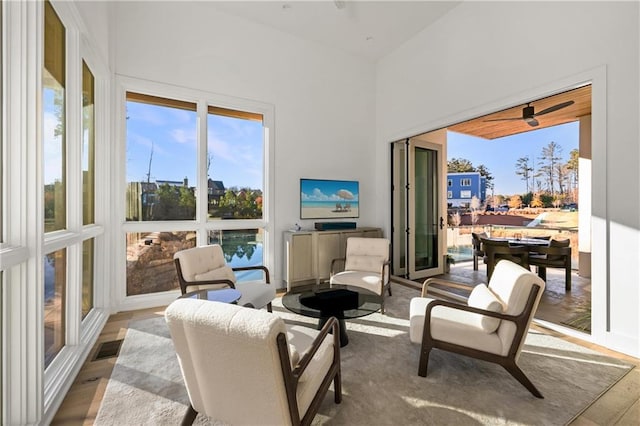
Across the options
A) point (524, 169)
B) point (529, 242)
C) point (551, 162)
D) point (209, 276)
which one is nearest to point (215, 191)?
point (209, 276)

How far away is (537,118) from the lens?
4617 mm

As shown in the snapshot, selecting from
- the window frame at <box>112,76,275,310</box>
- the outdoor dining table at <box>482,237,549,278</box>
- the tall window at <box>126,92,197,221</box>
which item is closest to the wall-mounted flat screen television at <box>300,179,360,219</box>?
the window frame at <box>112,76,275,310</box>

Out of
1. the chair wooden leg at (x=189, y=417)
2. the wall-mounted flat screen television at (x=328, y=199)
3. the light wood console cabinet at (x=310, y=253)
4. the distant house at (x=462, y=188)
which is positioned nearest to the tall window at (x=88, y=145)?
the chair wooden leg at (x=189, y=417)

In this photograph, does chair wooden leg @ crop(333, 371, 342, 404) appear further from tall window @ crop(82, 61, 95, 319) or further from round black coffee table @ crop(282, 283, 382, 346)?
tall window @ crop(82, 61, 95, 319)

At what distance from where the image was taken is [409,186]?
557cm

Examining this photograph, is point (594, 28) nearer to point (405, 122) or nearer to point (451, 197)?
point (405, 122)

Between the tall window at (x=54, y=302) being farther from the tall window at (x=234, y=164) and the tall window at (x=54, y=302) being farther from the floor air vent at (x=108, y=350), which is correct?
the tall window at (x=234, y=164)

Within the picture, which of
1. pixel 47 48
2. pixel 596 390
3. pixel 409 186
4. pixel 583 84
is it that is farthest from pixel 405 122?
pixel 47 48

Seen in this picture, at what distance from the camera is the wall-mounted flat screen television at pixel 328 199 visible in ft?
16.5

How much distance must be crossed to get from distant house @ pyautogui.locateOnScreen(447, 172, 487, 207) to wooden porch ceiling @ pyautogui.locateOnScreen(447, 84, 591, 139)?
88 cm

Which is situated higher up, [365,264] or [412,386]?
[365,264]

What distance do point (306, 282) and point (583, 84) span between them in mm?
4221

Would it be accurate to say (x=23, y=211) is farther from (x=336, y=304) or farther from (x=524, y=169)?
(x=524, y=169)

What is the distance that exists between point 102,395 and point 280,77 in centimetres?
467
